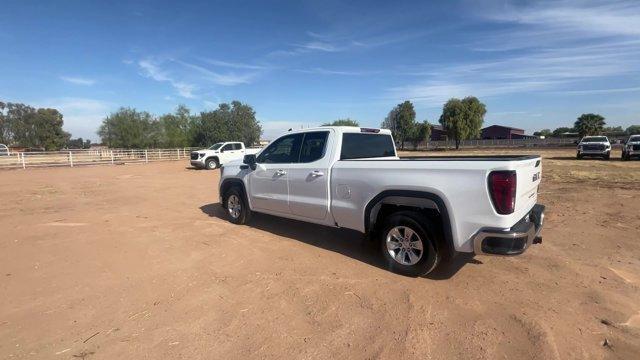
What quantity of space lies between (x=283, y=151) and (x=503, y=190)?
135 inches

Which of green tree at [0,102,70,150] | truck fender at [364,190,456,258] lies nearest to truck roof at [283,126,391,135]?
truck fender at [364,190,456,258]

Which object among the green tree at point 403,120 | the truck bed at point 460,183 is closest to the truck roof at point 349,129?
the truck bed at point 460,183

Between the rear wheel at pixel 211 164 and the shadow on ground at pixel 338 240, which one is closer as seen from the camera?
the shadow on ground at pixel 338 240

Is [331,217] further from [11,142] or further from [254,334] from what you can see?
[11,142]

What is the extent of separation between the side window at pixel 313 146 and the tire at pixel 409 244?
1532 millimetres

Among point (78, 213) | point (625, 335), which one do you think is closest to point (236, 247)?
point (625, 335)

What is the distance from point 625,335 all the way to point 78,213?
9661mm

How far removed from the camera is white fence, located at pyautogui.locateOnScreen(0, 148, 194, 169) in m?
24.7

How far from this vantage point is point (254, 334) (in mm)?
2992

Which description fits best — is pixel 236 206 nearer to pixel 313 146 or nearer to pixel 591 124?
pixel 313 146

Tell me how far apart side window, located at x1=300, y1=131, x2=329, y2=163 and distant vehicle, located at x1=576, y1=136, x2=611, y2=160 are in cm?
2589

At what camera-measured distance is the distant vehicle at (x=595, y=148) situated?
23109 mm

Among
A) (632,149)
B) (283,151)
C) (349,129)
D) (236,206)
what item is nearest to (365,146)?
(349,129)

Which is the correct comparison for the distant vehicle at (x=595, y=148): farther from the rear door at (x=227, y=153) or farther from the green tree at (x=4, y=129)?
the green tree at (x=4, y=129)
